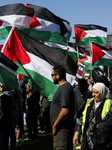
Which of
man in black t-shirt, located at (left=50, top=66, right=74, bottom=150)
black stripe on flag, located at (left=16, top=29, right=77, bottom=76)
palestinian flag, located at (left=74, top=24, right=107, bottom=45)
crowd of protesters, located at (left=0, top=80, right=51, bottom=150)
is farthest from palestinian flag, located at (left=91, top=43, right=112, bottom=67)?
man in black t-shirt, located at (left=50, top=66, right=74, bottom=150)

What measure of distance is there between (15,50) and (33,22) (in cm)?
236

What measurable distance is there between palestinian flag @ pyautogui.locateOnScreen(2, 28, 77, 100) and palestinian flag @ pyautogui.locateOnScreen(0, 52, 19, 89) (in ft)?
1.30

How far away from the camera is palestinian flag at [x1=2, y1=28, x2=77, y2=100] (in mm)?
5535

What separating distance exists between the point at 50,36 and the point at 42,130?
10.8ft

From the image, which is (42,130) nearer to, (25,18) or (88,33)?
(25,18)

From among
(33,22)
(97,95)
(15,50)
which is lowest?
(97,95)

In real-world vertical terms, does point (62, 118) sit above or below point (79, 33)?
below

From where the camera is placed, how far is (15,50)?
20.5ft

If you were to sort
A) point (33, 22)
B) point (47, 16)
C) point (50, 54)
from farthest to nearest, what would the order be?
point (47, 16) → point (33, 22) → point (50, 54)

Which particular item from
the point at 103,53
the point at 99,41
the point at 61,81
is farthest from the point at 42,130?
the point at 99,41

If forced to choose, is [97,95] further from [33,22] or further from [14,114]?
[33,22]

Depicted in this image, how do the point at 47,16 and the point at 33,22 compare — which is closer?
the point at 33,22

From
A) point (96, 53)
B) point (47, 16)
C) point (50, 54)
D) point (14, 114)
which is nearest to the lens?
point (50, 54)

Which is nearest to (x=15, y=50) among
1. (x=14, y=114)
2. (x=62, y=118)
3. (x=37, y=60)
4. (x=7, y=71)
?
(x=37, y=60)
